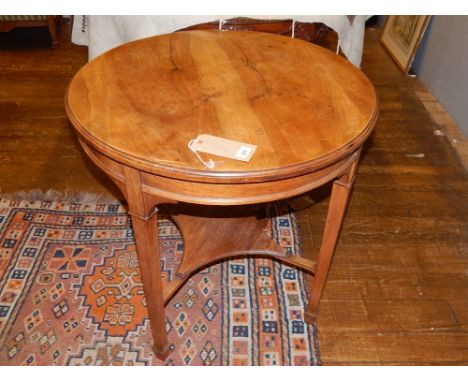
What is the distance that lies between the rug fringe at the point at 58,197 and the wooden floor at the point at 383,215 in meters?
0.05

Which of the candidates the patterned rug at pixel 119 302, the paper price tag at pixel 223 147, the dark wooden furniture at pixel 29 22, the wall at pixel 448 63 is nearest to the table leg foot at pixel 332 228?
the patterned rug at pixel 119 302

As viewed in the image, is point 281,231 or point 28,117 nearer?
point 281,231

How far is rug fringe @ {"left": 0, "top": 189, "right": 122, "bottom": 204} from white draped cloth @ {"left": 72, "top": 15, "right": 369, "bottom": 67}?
0.68 m

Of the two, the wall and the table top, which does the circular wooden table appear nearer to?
the table top

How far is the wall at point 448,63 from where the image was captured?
2607 millimetres

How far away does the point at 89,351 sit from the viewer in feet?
4.62

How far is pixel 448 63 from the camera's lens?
2.79 meters

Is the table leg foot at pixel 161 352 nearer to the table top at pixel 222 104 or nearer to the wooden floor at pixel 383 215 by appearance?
the wooden floor at pixel 383 215

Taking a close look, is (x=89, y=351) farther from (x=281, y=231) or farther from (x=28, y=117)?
(x=28, y=117)

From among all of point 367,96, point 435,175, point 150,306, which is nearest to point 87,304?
point 150,306

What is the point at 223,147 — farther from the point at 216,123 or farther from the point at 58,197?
the point at 58,197

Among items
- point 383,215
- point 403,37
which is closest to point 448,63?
point 403,37

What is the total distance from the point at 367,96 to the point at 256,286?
0.83m
